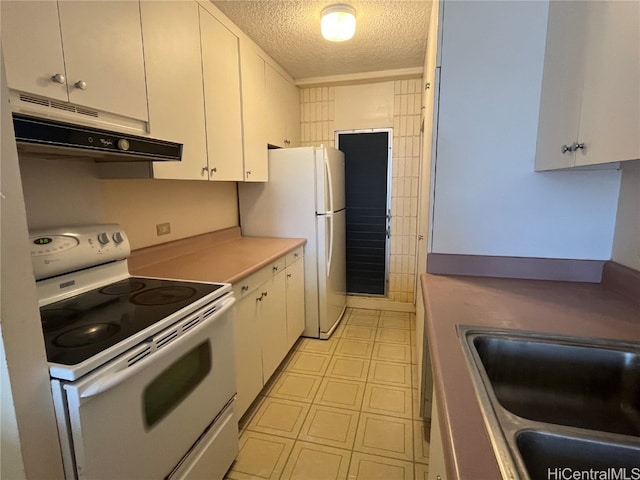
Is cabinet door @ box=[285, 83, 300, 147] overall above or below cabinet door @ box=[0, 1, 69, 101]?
above

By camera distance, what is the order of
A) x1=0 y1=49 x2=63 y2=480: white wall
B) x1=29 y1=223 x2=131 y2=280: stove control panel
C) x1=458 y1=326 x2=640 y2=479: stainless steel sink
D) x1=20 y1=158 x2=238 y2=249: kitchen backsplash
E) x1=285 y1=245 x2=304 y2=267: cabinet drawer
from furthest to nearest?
x1=285 y1=245 x2=304 y2=267: cabinet drawer, x1=20 y1=158 x2=238 y2=249: kitchen backsplash, x1=29 y1=223 x2=131 y2=280: stove control panel, x1=458 y1=326 x2=640 y2=479: stainless steel sink, x1=0 y1=49 x2=63 y2=480: white wall

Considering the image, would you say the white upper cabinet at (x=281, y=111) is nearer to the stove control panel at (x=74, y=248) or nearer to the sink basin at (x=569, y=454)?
the stove control panel at (x=74, y=248)

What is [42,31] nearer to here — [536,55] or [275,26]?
[275,26]

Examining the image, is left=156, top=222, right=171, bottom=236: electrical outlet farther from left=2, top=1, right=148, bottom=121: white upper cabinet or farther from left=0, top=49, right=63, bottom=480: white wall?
left=0, top=49, right=63, bottom=480: white wall

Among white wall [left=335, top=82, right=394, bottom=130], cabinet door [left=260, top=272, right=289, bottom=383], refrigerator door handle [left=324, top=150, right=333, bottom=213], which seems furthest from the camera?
white wall [left=335, top=82, right=394, bottom=130]

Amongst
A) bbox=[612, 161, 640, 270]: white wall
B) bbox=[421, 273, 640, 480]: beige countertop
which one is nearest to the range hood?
bbox=[421, 273, 640, 480]: beige countertop

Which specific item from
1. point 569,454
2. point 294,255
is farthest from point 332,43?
point 569,454

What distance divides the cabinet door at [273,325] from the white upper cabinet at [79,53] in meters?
1.23

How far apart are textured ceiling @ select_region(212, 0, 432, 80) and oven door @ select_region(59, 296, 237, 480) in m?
1.81

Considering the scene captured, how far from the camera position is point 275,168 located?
108 inches

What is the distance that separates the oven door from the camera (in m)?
0.85

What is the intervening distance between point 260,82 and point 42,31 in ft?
5.59

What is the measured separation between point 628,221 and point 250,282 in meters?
1.78

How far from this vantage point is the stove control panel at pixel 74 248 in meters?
1.20
